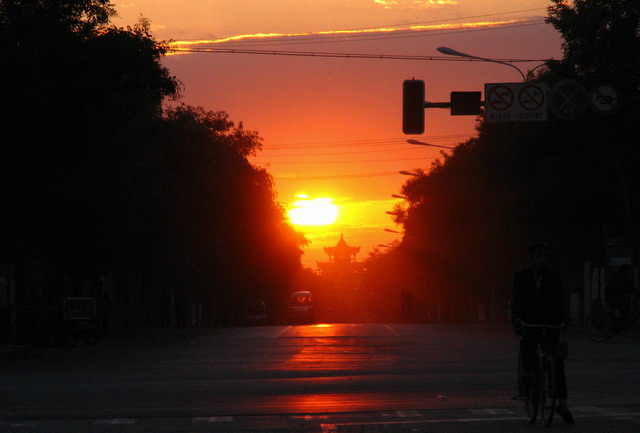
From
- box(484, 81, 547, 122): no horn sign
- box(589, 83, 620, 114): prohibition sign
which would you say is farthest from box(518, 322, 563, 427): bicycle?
box(589, 83, 620, 114): prohibition sign

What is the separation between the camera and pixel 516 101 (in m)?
29.0

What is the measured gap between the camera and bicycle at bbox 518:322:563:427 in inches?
459

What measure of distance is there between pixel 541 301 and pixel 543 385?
31.2 inches

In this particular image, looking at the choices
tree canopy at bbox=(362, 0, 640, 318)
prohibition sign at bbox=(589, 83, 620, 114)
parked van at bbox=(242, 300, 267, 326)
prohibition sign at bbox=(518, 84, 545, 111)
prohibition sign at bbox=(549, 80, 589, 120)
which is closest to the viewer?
prohibition sign at bbox=(518, 84, 545, 111)

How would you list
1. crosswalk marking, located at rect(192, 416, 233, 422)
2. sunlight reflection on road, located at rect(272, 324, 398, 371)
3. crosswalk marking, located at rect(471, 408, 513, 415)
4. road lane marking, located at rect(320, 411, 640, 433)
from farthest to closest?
sunlight reflection on road, located at rect(272, 324, 398, 371) → crosswalk marking, located at rect(471, 408, 513, 415) → crosswalk marking, located at rect(192, 416, 233, 422) → road lane marking, located at rect(320, 411, 640, 433)

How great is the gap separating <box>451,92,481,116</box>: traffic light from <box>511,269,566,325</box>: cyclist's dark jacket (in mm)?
14917

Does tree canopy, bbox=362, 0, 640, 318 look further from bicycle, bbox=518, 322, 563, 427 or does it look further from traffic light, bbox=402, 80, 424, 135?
bicycle, bbox=518, 322, 563, 427

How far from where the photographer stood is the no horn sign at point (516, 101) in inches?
1127

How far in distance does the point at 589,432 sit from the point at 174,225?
36.4 m

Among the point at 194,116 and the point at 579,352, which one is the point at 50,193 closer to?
the point at 579,352

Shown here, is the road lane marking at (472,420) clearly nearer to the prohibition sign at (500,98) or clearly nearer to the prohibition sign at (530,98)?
the prohibition sign at (500,98)

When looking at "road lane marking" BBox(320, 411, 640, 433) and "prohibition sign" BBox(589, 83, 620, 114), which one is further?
"prohibition sign" BBox(589, 83, 620, 114)

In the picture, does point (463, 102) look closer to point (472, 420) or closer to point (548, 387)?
point (472, 420)

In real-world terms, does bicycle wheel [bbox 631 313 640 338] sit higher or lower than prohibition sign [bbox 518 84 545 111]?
lower
